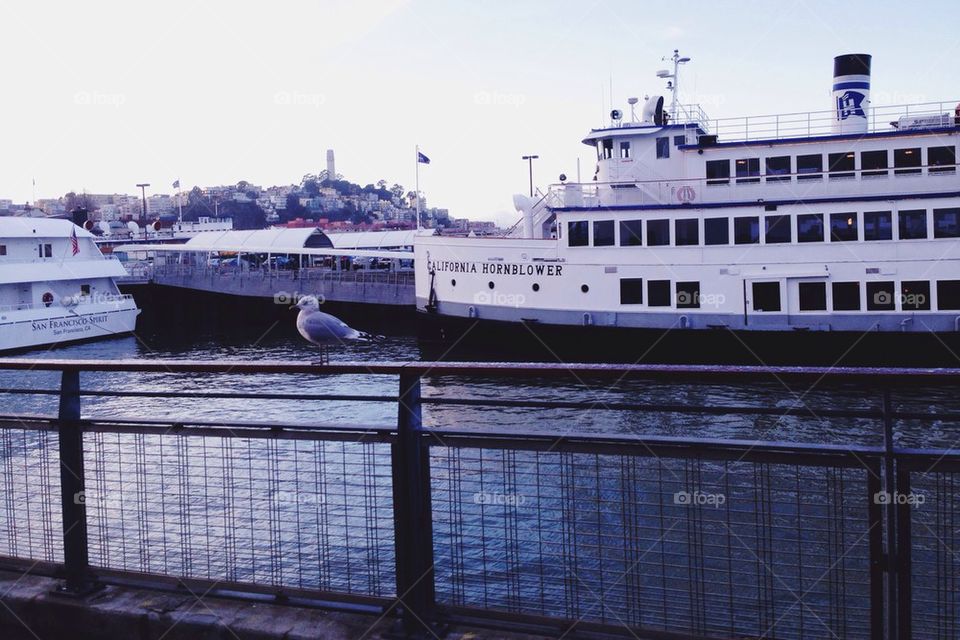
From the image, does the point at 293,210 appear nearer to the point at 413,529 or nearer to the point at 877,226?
the point at 877,226

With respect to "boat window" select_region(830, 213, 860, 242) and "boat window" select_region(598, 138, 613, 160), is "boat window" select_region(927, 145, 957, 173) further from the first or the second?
"boat window" select_region(598, 138, 613, 160)

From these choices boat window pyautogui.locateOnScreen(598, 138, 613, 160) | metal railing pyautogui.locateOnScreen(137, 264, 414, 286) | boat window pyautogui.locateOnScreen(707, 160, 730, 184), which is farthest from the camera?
metal railing pyautogui.locateOnScreen(137, 264, 414, 286)

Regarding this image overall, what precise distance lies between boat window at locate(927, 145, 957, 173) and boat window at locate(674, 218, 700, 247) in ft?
22.5

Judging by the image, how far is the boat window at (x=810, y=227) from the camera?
78.3 feet

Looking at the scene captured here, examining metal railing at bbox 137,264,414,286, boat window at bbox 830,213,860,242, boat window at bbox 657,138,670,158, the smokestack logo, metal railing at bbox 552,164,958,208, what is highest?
the smokestack logo

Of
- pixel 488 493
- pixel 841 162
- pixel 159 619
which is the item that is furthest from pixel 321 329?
pixel 841 162

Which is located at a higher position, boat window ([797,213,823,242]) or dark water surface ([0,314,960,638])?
boat window ([797,213,823,242])

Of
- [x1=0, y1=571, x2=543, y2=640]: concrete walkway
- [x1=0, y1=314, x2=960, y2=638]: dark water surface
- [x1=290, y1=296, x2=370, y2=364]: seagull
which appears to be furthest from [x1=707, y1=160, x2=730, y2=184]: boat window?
[x1=0, y1=571, x2=543, y2=640]: concrete walkway

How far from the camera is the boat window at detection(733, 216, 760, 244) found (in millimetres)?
24156

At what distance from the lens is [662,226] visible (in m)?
24.8

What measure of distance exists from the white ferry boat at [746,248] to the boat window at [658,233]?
40 mm

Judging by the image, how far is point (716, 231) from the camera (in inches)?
961

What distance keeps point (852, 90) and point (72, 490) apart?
2920 cm

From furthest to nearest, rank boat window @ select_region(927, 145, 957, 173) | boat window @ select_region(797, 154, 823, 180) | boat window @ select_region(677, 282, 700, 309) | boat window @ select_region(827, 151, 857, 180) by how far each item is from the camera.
→ boat window @ select_region(797, 154, 823, 180) → boat window @ select_region(827, 151, 857, 180) → boat window @ select_region(927, 145, 957, 173) → boat window @ select_region(677, 282, 700, 309)
